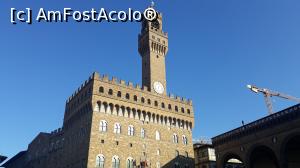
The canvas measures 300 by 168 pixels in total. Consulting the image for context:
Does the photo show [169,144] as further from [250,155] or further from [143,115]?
[250,155]

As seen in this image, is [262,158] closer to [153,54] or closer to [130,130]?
[130,130]

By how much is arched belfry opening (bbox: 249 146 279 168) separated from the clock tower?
63.9ft

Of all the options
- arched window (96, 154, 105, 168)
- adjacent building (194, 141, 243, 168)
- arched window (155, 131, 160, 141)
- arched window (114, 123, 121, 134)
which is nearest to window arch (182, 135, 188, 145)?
adjacent building (194, 141, 243, 168)

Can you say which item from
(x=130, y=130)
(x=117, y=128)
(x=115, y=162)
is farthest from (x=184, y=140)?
(x=115, y=162)

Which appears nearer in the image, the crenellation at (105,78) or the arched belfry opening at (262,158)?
the arched belfry opening at (262,158)

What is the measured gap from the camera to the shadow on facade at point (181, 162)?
48781 millimetres

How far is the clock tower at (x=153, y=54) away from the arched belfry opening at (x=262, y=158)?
63.9 feet

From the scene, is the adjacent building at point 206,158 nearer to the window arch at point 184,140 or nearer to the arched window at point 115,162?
the window arch at point 184,140

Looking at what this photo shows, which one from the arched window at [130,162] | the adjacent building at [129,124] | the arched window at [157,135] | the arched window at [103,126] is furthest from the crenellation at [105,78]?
the arched window at [130,162]

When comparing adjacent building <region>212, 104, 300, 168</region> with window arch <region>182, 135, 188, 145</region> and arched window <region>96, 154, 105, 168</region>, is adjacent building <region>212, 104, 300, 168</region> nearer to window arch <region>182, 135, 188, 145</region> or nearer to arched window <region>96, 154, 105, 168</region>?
window arch <region>182, 135, 188, 145</region>

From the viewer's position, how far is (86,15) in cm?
2755

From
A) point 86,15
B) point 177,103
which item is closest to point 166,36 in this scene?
point 177,103

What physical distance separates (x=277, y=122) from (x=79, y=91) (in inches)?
1241

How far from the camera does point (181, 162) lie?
165 feet
